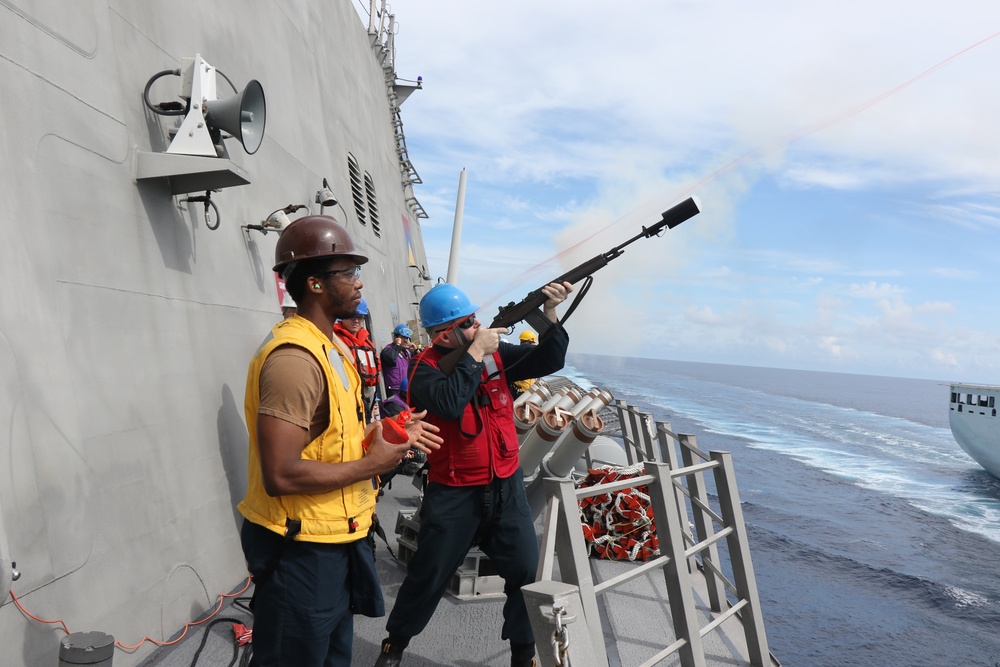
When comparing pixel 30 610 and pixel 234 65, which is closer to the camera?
pixel 30 610

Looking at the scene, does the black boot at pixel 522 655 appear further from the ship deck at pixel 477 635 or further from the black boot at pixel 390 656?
the black boot at pixel 390 656

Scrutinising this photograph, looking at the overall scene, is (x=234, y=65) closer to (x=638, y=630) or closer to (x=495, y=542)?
(x=495, y=542)

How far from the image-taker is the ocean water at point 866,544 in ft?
31.3

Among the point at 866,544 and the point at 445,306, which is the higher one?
the point at 445,306

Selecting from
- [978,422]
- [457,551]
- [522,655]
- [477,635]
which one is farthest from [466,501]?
[978,422]

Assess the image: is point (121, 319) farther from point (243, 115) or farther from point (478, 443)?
point (478, 443)

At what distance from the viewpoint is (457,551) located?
2.98 meters

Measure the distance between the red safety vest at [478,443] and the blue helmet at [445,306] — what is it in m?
0.22

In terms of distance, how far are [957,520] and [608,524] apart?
781 inches

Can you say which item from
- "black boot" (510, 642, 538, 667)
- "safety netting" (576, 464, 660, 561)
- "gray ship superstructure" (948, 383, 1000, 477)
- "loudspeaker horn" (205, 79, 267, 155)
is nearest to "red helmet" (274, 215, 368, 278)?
"loudspeaker horn" (205, 79, 267, 155)

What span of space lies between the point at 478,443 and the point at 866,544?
16083mm

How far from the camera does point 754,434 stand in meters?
33.5

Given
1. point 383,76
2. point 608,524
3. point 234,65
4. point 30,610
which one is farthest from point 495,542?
point 383,76

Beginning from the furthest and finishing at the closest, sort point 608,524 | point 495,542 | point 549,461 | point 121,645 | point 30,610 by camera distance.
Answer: point 608,524, point 549,461, point 495,542, point 121,645, point 30,610
